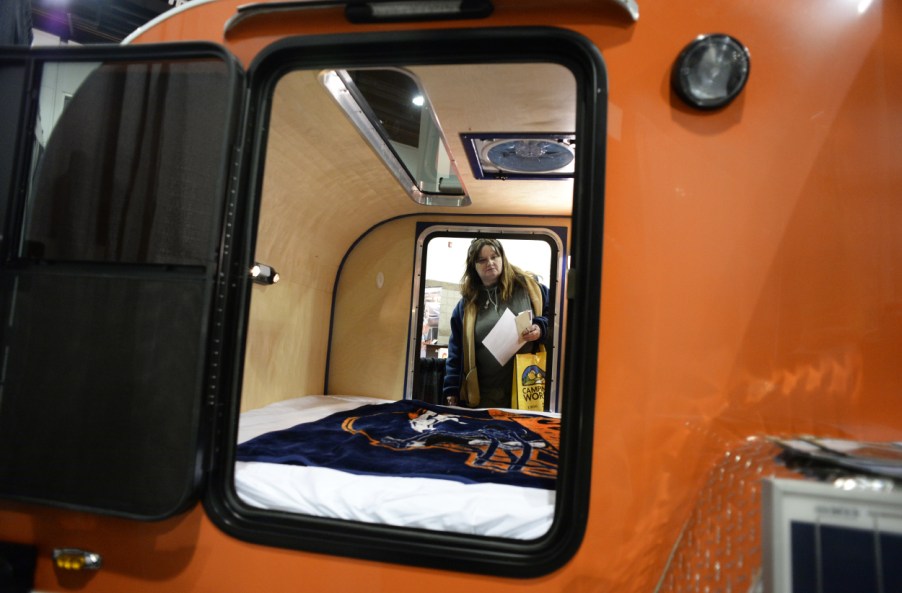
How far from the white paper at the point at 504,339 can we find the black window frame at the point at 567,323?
276cm

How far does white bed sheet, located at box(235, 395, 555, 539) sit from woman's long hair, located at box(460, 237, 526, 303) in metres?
2.69

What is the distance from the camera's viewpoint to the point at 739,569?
39.3 inches

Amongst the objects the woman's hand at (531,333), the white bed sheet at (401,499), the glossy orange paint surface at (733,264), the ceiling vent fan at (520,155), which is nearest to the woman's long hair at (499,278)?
the woman's hand at (531,333)

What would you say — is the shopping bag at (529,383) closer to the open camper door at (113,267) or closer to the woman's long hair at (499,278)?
the woman's long hair at (499,278)

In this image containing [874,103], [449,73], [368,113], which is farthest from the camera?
[368,113]

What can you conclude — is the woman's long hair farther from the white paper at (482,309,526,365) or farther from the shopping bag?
the shopping bag

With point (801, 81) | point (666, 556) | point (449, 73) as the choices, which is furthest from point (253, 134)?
point (666, 556)

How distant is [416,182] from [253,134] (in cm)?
232

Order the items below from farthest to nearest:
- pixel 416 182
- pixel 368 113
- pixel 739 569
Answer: pixel 416 182 < pixel 368 113 < pixel 739 569

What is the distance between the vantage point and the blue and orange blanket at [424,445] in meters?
1.81

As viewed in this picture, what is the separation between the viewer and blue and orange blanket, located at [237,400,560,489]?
181 centimetres

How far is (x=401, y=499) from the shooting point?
149 cm

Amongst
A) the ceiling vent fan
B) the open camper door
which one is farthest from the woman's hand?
the open camper door

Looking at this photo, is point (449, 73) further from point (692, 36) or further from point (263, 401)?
point (263, 401)
